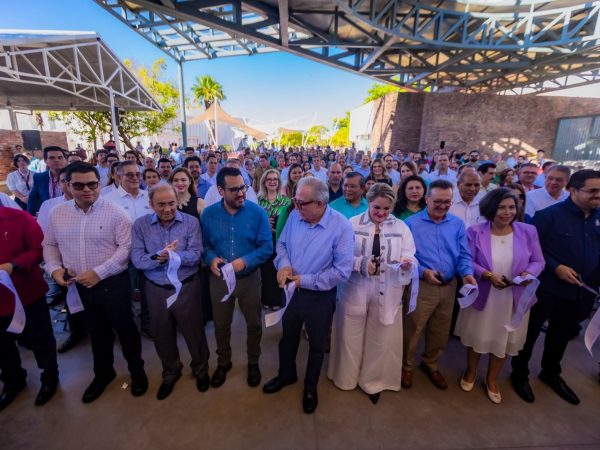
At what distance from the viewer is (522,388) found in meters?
2.68

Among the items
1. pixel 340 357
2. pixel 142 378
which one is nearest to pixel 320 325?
pixel 340 357

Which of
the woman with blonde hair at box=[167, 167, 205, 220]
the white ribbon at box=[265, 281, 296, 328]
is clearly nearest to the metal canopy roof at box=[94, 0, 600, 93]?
the woman with blonde hair at box=[167, 167, 205, 220]

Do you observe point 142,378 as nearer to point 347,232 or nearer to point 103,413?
point 103,413

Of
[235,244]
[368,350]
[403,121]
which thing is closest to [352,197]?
[235,244]

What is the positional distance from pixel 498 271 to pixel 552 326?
913mm

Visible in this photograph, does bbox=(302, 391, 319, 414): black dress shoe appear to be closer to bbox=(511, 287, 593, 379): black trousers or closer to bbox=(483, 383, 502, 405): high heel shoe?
bbox=(483, 383, 502, 405): high heel shoe

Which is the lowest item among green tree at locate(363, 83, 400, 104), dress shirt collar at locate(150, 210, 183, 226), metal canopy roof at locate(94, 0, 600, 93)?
dress shirt collar at locate(150, 210, 183, 226)

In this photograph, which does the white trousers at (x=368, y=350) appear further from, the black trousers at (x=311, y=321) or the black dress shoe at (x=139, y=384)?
the black dress shoe at (x=139, y=384)

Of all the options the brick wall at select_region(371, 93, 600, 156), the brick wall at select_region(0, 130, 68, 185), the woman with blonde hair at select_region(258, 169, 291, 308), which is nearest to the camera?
the woman with blonde hair at select_region(258, 169, 291, 308)

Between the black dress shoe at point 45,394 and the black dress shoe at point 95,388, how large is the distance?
0.30m

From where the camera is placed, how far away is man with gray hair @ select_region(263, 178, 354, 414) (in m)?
2.17

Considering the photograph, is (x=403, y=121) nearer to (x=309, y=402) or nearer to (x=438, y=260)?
(x=438, y=260)

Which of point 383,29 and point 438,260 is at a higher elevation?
point 383,29

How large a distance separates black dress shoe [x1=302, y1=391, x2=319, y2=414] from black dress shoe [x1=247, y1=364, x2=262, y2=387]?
50 centimetres
